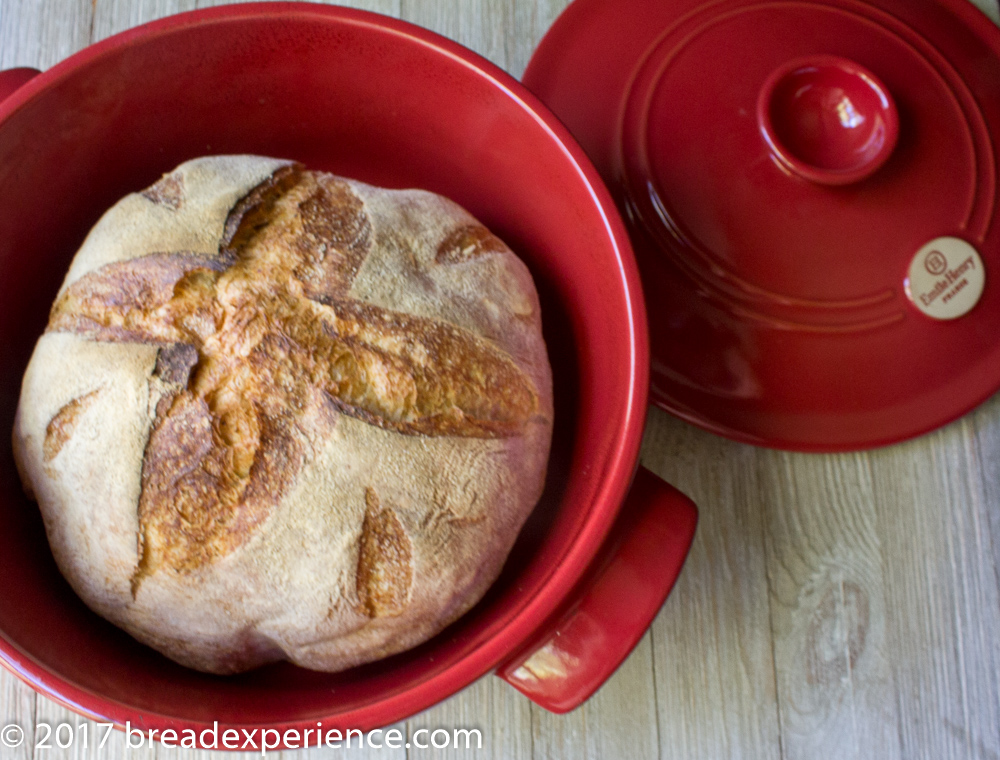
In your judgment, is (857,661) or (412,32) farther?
(857,661)

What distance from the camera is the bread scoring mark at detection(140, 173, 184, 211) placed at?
64cm

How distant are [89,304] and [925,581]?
88 cm

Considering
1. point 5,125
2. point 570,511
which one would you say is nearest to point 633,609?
point 570,511

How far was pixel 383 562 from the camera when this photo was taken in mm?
576

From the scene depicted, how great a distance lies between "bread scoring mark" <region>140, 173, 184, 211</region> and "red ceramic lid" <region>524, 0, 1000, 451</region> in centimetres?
40

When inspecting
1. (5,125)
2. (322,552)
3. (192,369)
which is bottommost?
(322,552)

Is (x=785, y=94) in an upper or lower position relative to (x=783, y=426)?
upper

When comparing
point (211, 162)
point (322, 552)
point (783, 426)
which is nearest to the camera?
point (322, 552)

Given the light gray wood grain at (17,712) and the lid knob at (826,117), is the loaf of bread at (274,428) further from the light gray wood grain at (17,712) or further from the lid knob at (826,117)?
the lid knob at (826,117)

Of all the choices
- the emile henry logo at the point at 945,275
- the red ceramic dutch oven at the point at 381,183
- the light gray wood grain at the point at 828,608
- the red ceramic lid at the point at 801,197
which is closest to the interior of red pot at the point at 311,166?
the red ceramic dutch oven at the point at 381,183

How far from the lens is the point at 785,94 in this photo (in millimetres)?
842

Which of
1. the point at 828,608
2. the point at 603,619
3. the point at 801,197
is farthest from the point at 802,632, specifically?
the point at 801,197

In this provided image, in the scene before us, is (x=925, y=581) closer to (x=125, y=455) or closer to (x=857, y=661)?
(x=857, y=661)

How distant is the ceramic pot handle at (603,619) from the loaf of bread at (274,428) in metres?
0.07
